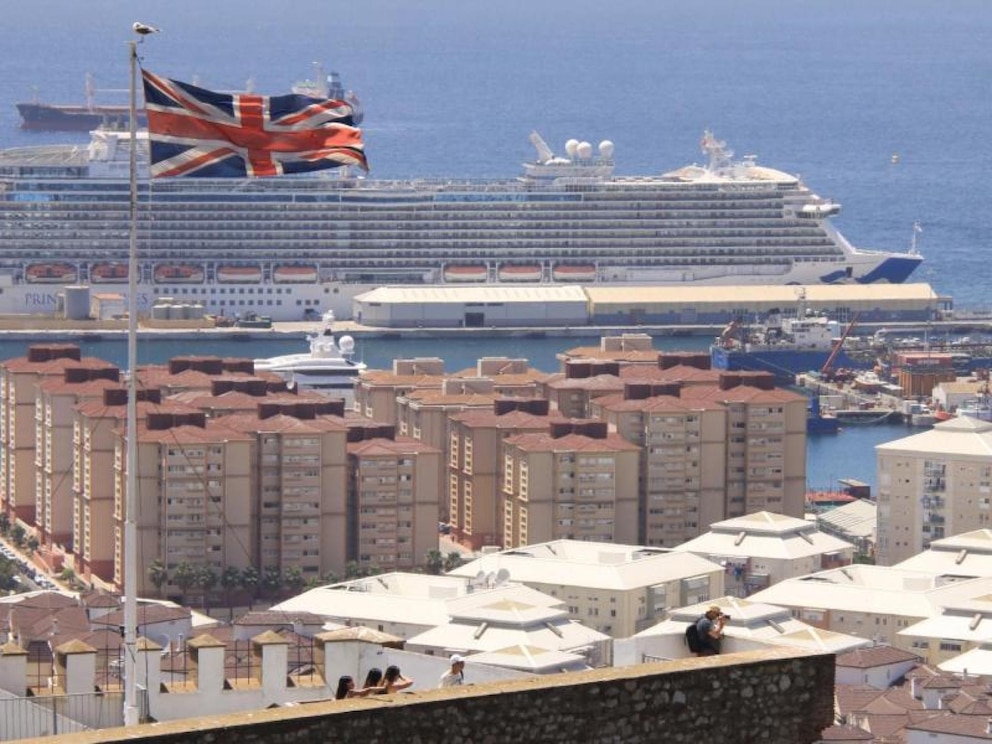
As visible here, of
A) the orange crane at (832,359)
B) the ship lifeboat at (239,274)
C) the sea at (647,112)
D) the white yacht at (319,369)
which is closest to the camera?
the white yacht at (319,369)

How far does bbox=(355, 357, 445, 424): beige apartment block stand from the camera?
154 ft

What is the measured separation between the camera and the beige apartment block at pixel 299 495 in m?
38.8

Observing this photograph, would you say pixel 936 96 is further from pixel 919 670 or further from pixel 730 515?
pixel 919 670

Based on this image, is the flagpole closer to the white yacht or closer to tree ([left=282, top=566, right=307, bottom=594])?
tree ([left=282, top=566, right=307, bottom=594])

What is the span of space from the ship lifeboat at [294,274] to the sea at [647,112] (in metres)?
6.62

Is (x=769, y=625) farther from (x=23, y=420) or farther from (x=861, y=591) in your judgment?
(x=23, y=420)

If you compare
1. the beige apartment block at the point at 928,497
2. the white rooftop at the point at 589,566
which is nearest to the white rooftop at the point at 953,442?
the beige apartment block at the point at 928,497

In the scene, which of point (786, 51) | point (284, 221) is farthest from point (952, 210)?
point (786, 51)

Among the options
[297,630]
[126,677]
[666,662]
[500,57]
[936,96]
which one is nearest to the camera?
[666,662]

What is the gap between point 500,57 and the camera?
600ft

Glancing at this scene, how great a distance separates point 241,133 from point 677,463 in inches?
1109

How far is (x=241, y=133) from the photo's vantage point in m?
13.4

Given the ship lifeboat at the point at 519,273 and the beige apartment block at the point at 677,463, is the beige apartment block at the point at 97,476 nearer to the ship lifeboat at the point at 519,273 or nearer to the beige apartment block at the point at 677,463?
the beige apartment block at the point at 677,463

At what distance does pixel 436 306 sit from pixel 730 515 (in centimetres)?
2765
